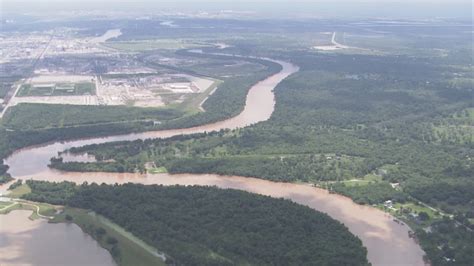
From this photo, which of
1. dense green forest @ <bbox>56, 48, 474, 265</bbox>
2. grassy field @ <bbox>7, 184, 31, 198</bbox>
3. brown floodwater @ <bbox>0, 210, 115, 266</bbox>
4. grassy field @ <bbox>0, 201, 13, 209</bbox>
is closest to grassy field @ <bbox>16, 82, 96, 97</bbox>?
dense green forest @ <bbox>56, 48, 474, 265</bbox>

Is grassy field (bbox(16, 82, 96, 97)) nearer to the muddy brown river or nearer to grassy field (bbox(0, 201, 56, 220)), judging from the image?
the muddy brown river

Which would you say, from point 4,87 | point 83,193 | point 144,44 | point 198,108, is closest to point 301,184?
point 83,193

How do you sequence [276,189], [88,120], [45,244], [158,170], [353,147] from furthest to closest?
1. [88,120]
2. [353,147]
3. [158,170]
4. [276,189]
5. [45,244]

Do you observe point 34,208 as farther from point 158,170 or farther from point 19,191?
point 158,170

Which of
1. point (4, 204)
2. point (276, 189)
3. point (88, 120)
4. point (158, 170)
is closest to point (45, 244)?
point (4, 204)

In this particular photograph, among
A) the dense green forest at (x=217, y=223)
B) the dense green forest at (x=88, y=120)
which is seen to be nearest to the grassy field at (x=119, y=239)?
the dense green forest at (x=217, y=223)

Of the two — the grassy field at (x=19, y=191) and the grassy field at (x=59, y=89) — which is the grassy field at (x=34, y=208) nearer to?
the grassy field at (x=19, y=191)
